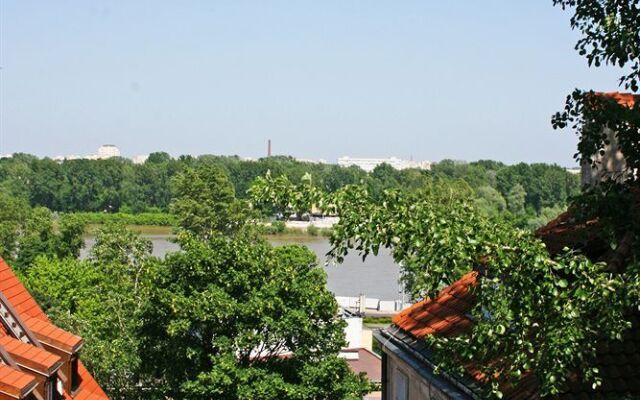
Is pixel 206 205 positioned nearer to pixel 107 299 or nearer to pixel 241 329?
pixel 107 299

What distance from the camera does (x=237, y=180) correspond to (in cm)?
14225

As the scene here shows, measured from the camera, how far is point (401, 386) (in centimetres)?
1239

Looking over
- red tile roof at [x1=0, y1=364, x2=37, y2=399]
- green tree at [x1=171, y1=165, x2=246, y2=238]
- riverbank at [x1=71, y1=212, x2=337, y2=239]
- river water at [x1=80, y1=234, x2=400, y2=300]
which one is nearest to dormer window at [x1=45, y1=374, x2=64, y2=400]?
red tile roof at [x1=0, y1=364, x2=37, y2=399]

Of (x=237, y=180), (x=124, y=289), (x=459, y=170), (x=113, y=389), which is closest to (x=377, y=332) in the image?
(x=113, y=389)

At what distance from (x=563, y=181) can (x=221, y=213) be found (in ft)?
301

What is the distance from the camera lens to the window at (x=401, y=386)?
1218 centimetres

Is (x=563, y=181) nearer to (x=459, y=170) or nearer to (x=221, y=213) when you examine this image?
(x=459, y=170)

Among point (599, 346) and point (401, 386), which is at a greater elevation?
point (599, 346)

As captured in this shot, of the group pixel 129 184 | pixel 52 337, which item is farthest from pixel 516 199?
pixel 52 337

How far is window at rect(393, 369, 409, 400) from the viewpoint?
1218cm

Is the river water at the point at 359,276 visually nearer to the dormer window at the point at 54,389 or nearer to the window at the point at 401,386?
the window at the point at 401,386

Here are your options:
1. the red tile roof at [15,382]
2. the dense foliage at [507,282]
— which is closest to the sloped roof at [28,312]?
the red tile roof at [15,382]

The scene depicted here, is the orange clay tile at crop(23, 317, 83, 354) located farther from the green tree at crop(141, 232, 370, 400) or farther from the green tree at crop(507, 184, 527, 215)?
the green tree at crop(507, 184, 527, 215)

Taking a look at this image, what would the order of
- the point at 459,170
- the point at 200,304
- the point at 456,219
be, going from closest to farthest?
the point at 456,219
the point at 200,304
the point at 459,170
